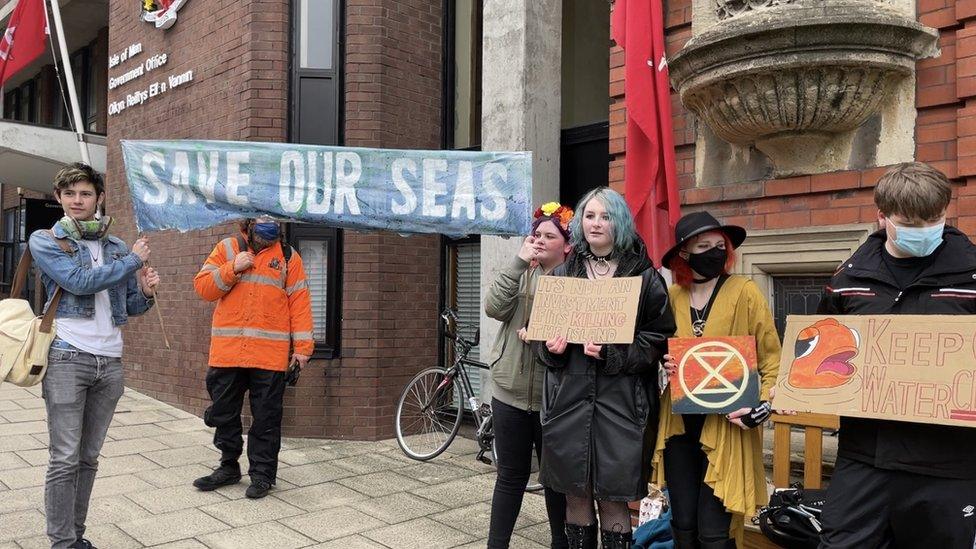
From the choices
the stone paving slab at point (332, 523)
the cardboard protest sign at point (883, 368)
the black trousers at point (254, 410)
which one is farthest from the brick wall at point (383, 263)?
the cardboard protest sign at point (883, 368)

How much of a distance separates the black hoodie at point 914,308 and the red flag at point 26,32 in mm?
12513

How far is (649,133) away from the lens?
4602mm

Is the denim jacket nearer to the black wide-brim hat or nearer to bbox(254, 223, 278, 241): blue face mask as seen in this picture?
bbox(254, 223, 278, 241): blue face mask

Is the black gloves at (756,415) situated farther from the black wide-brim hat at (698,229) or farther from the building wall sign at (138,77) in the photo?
the building wall sign at (138,77)

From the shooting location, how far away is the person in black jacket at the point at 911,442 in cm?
236

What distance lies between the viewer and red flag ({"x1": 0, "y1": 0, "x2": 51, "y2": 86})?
1129 cm

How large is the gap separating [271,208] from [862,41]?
133 inches

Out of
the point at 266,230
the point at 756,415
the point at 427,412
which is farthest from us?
the point at 427,412

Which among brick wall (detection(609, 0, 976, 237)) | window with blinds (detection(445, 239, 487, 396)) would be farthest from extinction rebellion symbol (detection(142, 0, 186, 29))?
brick wall (detection(609, 0, 976, 237))

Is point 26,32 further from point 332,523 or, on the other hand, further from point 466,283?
point 332,523

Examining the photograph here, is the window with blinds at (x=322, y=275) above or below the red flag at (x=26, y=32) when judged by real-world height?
below

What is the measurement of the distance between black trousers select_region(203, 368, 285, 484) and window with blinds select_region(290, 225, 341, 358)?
205 cm

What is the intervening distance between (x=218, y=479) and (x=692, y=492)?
3.61m

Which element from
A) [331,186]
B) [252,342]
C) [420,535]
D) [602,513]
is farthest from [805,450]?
[252,342]
